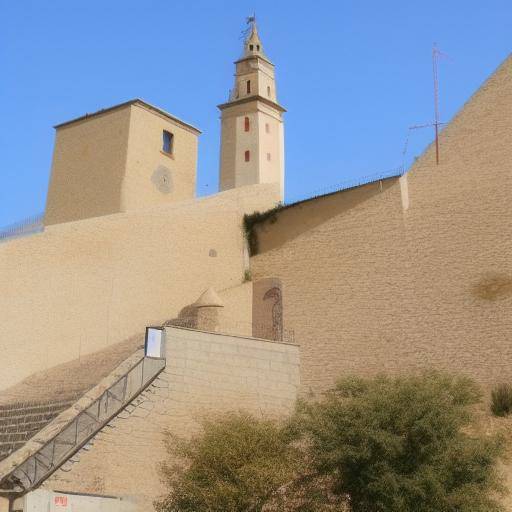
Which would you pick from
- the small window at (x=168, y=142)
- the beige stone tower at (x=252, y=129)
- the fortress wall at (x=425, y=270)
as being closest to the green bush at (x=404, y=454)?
the fortress wall at (x=425, y=270)

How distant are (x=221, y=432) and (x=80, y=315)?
7368mm

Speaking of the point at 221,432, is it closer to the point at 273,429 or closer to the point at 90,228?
the point at 273,429

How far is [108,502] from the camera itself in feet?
48.2

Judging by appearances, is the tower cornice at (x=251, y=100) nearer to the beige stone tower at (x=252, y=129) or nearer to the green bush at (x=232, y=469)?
the beige stone tower at (x=252, y=129)

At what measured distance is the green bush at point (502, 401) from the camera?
1775 centimetres

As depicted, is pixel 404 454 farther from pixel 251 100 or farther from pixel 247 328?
pixel 251 100

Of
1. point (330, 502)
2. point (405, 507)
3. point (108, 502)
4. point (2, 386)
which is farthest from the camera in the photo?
point (2, 386)

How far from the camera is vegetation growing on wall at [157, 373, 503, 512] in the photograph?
1289cm

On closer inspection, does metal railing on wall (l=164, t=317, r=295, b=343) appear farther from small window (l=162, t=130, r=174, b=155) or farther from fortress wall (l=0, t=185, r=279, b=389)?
small window (l=162, t=130, r=174, b=155)

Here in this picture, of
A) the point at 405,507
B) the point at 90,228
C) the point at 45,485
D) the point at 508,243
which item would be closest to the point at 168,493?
the point at 45,485

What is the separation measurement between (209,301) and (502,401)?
7.53 meters

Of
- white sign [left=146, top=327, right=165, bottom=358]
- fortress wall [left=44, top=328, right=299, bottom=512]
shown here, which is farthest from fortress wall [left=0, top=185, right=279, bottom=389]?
fortress wall [left=44, top=328, right=299, bottom=512]

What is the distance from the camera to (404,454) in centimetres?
1320

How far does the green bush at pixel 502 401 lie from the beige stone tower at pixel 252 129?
1470 cm
